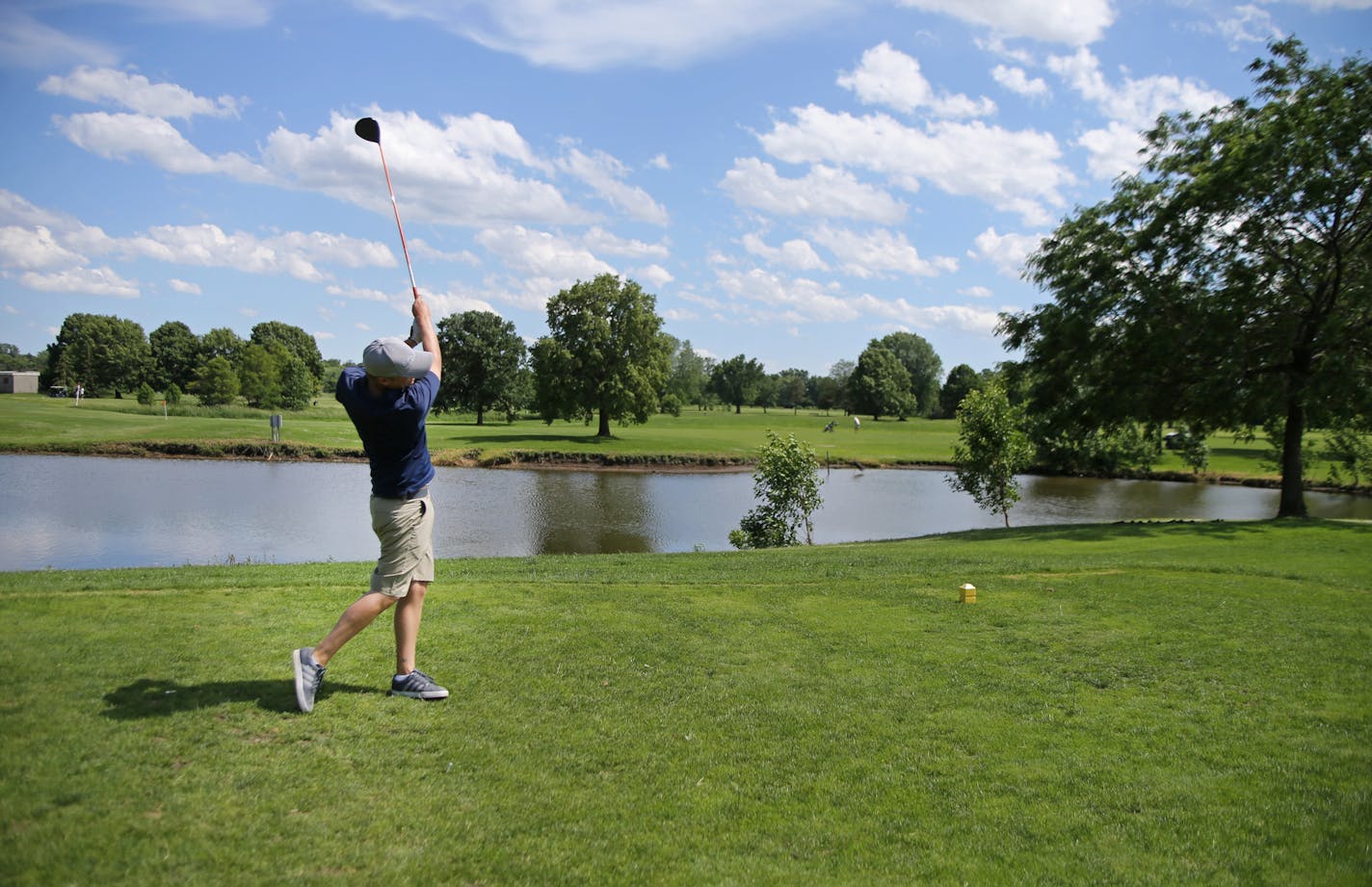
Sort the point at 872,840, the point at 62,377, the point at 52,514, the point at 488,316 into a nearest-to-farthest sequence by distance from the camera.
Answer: the point at 872,840 < the point at 52,514 < the point at 488,316 < the point at 62,377

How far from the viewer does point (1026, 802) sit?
5.05m

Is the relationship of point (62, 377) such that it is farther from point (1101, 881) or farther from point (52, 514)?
point (1101, 881)

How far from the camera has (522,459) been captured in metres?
57.3

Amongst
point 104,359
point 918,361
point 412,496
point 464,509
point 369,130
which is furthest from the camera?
point 918,361

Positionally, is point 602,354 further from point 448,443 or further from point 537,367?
point 448,443

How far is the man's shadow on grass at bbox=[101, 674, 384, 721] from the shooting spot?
5285mm

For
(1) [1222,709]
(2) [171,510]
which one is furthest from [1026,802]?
(2) [171,510]

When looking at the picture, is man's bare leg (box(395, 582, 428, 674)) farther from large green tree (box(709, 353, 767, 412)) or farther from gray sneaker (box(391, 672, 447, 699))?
large green tree (box(709, 353, 767, 412))

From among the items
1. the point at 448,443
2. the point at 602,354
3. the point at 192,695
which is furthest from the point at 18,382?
the point at 192,695

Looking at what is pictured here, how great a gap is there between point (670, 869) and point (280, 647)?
4.28 m

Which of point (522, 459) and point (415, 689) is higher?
point (415, 689)

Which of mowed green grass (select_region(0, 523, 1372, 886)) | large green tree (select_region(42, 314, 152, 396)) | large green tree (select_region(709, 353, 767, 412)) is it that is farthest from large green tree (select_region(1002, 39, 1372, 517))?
large green tree (select_region(709, 353, 767, 412))

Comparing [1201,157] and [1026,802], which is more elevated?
[1201,157]

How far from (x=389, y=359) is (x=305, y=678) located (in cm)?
216
